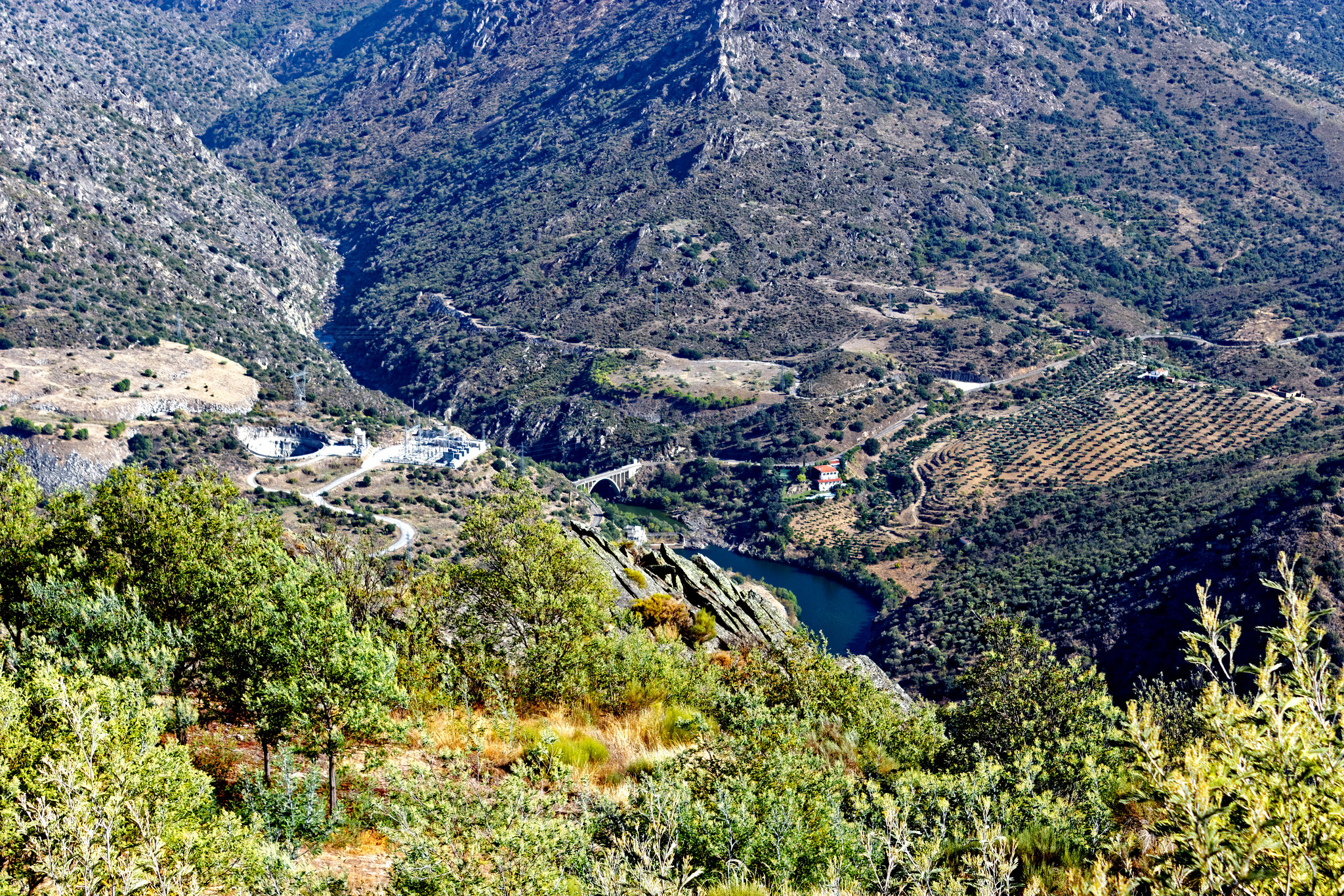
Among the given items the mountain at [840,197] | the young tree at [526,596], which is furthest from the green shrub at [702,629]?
the mountain at [840,197]

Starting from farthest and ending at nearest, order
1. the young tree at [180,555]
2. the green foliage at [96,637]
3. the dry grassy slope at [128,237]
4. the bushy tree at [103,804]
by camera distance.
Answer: the dry grassy slope at [128,237]
the young tree at [180,555]
the green foliage at [96,637]
the bushy tree at [103,804]

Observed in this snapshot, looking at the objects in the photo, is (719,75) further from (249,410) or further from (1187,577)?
(1187,577)

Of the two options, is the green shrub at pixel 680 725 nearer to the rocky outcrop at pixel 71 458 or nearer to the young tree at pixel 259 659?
the young tree at pixel 259 659

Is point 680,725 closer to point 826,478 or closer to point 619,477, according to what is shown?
point 826,478

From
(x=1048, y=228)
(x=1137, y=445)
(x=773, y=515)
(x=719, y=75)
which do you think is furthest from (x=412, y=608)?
(x=719, y=75)

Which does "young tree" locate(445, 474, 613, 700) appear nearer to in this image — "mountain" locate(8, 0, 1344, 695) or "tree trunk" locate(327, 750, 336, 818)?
"tree trunk" locate(327, 750, 336, 818)

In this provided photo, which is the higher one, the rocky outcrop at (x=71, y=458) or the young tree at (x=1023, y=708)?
the young tree at (x=1023, y=708)

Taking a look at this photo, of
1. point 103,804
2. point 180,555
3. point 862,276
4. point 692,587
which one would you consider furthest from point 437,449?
point 103,804
